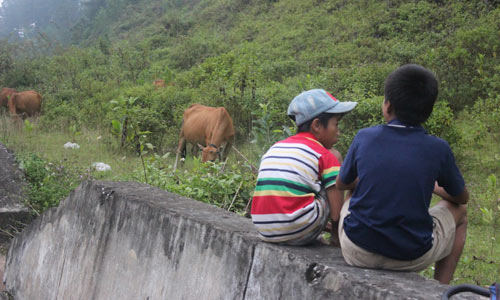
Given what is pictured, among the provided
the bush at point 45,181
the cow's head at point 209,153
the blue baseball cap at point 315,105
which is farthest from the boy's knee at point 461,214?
the cow's head at point 209,153

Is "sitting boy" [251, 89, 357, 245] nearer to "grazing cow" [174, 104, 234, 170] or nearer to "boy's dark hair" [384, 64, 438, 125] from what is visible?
"boy's dark hair" [384, 64, 438, 125]

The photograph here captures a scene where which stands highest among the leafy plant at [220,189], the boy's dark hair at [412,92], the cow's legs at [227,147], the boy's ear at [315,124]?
the boy's dark hair at [412,92]

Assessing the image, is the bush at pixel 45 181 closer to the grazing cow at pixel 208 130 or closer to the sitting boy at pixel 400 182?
the grazing cow at pixel 208 130

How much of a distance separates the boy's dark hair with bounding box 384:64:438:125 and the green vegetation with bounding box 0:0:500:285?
2.16 m

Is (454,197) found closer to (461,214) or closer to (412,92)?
(461,214)

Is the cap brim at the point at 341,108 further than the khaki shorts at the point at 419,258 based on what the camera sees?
Yes

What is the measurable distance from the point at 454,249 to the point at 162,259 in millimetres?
1768

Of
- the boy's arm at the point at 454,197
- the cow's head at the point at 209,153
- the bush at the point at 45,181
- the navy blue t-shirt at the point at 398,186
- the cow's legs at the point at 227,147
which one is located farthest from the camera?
the cow's legs at the point at 227,147

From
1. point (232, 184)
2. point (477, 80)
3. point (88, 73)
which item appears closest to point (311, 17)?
point (88, 73)

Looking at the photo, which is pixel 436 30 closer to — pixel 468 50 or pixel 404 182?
pixel 468 50

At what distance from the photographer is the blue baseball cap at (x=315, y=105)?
2.99 metres

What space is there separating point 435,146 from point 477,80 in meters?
8.94

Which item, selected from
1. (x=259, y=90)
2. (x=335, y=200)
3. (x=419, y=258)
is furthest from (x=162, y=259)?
(x=259, y=90)

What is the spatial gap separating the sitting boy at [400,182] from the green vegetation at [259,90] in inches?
75.1
